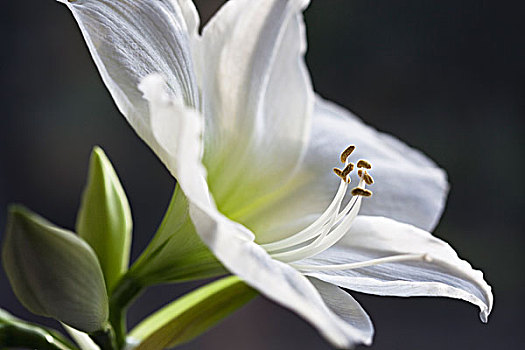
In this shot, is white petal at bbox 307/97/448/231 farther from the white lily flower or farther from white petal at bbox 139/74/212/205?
white petal at bbox 139/74/212/205

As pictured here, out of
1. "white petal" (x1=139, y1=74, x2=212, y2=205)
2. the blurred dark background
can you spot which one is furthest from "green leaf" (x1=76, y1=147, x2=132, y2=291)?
the blurred dark background

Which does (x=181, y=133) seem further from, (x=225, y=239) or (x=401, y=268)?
(x=401, y=268)

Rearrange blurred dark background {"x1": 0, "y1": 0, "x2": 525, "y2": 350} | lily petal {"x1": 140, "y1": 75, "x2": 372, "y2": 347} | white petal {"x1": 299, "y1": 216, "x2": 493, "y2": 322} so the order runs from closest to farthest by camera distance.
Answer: lily petal {"x1": 140, "y1": 75, "x2": 372, "y2": 347}
white petal {"x1": 299, "y1": 216, "x2": 493, "y2": 322}
blurred dark background {"x1": 0, "y1": 0, "x2": 525, "y2": 350}

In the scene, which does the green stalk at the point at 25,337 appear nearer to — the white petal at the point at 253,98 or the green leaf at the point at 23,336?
the green leaf at the point at 23,336

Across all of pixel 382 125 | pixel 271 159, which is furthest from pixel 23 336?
pixel 382 125

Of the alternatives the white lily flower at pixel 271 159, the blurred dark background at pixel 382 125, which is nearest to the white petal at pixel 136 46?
the white lily flower at pixel 271 159

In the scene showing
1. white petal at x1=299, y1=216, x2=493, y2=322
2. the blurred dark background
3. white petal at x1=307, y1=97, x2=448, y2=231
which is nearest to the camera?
Answer: white petal at x1=299, y1=216, x2=493, y2=322
